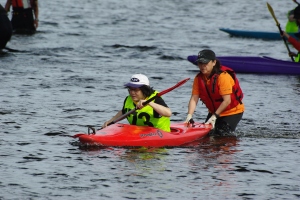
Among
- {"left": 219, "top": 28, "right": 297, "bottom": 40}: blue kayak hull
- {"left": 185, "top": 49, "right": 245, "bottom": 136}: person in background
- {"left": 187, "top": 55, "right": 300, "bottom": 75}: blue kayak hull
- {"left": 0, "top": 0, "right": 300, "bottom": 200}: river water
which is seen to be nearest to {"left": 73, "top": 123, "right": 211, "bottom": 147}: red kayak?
{"left": 0, "top": 0, "right": 300, "bottom": 200}: river water

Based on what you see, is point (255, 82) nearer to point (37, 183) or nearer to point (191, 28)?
point (37, 183)

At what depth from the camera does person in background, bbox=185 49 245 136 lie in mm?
10425

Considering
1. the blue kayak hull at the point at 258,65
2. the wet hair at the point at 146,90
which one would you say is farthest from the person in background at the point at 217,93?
the blue kayak hull at the point at 258,65

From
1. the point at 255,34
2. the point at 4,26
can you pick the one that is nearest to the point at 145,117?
the point at 4,26

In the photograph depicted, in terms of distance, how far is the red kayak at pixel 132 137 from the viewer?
32.1 ft

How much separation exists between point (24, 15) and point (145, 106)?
1370 cm

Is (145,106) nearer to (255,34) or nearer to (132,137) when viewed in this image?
(132,137)

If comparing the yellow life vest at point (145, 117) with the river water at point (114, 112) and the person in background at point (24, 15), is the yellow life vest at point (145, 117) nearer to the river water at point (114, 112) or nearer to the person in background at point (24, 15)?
the river water at point (114, 112)

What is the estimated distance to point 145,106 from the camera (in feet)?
32.6

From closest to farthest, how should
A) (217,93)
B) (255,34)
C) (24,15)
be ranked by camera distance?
(217,93)
(24,15)
(255,34)

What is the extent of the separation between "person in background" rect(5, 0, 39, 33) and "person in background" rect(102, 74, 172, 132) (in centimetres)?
1228

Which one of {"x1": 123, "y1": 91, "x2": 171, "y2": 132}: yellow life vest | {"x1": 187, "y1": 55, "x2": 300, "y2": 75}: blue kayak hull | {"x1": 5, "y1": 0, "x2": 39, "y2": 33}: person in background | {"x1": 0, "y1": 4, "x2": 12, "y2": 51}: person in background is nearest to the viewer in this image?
{"x1": 123, "y1": 91, "x2": 171, "y2": 132}: yellow life vest

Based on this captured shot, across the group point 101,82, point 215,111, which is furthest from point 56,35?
point 215,111

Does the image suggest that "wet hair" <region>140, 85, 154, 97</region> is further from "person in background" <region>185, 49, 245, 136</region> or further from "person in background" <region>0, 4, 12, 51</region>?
"person in background" <region>0, 4, 12, 51</region>
